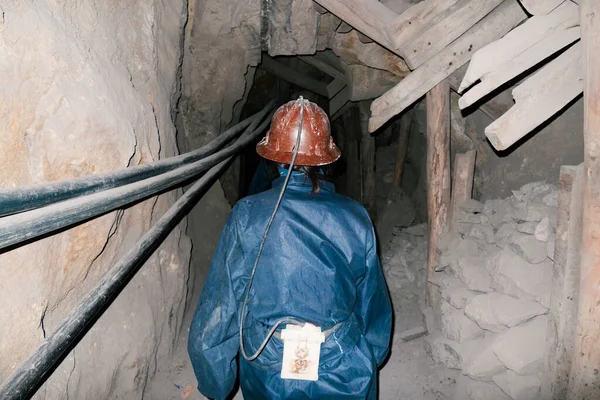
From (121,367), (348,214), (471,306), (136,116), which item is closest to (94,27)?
(136,116)

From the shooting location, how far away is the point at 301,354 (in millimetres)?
1871

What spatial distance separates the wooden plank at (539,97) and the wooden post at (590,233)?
0.53 ft

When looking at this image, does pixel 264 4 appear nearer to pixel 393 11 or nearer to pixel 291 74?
pixel 393 11

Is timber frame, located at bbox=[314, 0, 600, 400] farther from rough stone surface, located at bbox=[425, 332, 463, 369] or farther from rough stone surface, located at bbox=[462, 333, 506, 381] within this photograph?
rough stone surface, located at bbox=[425, 332, 463, 369]

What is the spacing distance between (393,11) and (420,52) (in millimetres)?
458

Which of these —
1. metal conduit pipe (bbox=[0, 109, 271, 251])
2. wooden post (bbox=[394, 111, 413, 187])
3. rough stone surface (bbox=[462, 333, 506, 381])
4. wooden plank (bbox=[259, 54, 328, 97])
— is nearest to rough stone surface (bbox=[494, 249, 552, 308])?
rough stone surface (bbox=[462, 333, 506, 381])

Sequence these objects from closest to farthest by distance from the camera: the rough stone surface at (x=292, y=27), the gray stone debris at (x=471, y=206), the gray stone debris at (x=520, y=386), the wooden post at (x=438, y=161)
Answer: the gray stone debris at (x=520, y=386) < the wooden post at (x=438, y=161) < the gray stone debris at (x=471, y=206) < the rough stone surface at (x=292, y=27)

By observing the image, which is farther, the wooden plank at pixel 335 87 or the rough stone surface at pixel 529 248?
the wooden plank at pixel 335 87

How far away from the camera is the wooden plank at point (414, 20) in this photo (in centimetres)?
285

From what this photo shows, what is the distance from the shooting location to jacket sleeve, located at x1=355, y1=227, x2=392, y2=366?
206 centimetres

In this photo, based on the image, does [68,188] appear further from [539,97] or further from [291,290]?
[539,97]

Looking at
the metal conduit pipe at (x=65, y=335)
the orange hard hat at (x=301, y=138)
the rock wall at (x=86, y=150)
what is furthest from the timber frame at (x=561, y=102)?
the metal conduit pipe at (x=65, y=335)

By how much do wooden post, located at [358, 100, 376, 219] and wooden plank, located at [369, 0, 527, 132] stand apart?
2.72 metres

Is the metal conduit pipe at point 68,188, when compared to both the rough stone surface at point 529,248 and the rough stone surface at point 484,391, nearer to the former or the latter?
the rough stone surface at point 529,248
